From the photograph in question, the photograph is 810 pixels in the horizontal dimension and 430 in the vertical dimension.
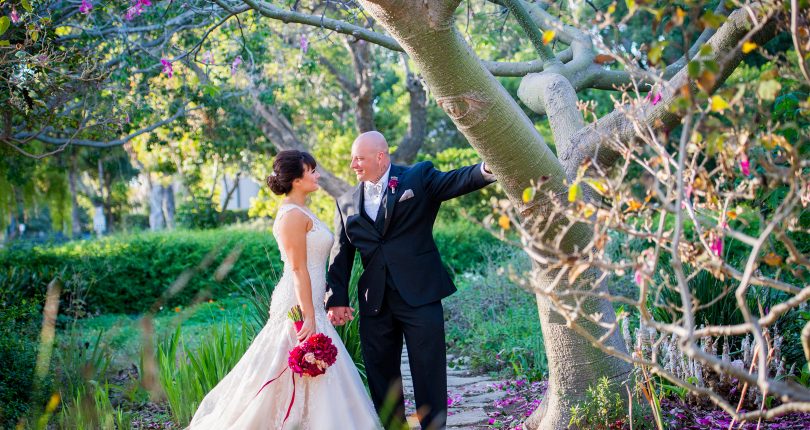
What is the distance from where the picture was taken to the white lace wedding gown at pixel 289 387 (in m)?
4.61

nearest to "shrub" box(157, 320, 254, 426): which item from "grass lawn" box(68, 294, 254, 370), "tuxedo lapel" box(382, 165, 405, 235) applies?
"tuxedo lapel" box(382, 165, 405, 235)

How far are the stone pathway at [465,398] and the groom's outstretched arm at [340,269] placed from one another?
108 centimetres

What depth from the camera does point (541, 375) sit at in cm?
650

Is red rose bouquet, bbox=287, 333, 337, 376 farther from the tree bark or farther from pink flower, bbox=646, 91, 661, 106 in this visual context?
the tree bark

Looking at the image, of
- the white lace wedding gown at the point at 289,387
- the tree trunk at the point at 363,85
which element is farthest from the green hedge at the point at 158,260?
the white lace wedding gown at the point at 289,387

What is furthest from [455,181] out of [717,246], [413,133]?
[413,133]

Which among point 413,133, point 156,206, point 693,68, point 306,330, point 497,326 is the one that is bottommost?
point 497,326

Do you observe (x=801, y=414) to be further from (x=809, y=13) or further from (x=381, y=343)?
(x=809, y=13)

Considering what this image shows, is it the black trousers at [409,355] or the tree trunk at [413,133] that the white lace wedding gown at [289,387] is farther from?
the tree trunk at [413,133]

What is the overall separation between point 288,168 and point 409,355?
1.31m

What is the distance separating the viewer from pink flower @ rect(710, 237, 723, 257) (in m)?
2.73

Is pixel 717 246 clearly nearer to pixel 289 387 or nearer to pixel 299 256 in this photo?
pixel 299 256

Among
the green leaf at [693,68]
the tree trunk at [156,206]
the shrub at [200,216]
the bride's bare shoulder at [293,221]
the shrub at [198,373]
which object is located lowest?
the shrub at [198,373]

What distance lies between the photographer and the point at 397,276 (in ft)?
15.3
